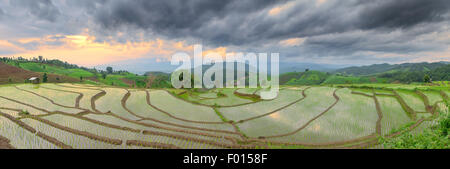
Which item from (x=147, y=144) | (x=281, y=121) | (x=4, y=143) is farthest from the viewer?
(x=281, y=121)

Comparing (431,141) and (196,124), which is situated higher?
(431,141)

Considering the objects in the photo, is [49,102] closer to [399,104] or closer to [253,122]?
[253,122]

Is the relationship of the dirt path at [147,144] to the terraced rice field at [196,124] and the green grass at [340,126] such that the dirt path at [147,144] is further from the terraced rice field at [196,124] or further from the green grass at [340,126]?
the green grass at [340,126]

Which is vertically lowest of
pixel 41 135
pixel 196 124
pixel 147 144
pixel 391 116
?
pixel 196 124

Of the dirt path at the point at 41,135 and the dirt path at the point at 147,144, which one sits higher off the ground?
the dirt path at the point at 41,135

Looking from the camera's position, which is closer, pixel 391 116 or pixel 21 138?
pixel 21 138

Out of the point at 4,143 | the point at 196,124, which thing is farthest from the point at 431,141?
the point at 4,143

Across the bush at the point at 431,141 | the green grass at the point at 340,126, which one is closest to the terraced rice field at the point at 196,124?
the green grass at the point at 340,126

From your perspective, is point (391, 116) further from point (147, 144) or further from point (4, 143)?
point (4, 143)

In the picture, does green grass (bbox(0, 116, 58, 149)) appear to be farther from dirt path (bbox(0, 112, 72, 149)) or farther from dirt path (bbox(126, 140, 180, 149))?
dirt path (bbox(126, 140, 180, 149))

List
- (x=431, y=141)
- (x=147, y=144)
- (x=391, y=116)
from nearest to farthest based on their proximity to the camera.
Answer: (x=431, y=141), (x=147, y=144), (x=391, y=116)
